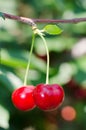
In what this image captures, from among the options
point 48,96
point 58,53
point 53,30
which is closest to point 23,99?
point 48,96

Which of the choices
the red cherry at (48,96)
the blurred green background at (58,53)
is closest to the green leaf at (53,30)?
the red cherry at (48,96)

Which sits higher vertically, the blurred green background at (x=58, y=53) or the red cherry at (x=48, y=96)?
the red cherry at (x=48, y=96)

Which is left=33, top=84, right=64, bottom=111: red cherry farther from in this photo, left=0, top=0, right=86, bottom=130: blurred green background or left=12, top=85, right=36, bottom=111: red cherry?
left=0, top=0, right=86, bottom=130: blurred green background

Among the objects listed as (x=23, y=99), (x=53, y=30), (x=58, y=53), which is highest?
(x=53, y=30)

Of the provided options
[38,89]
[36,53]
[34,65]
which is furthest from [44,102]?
[36,53]

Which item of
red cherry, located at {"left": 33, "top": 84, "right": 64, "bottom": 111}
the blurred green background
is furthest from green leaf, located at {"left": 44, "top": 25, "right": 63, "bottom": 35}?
the blurred green background

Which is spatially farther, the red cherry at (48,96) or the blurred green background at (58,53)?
the blurred green background at (58,53)

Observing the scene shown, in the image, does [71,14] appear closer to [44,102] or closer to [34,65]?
[34,65]

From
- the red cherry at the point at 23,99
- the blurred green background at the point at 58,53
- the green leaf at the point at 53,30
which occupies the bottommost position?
the blurred green background at the point at 58,53

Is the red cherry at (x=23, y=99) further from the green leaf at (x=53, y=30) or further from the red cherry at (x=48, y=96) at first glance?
the green leaf at (x=53, y=30)

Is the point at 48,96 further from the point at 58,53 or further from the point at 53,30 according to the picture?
the point at 58,53

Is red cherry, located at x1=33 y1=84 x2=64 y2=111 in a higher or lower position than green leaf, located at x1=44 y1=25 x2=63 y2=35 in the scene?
lower
